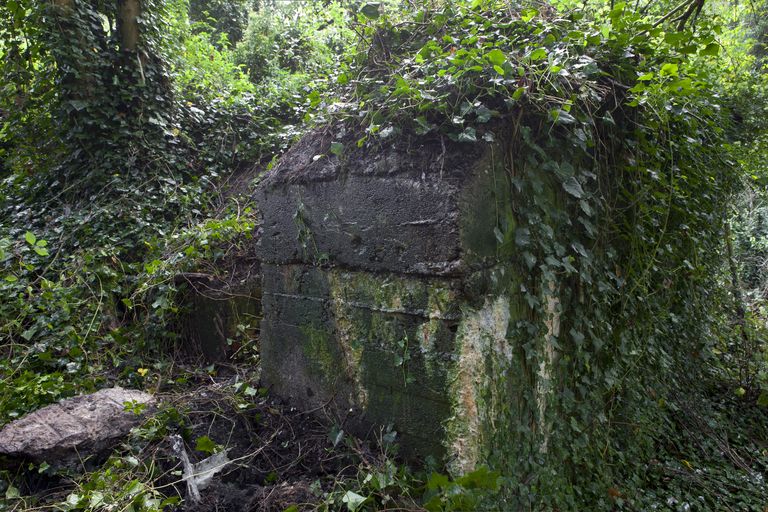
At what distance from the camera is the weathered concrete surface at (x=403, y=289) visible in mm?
1919

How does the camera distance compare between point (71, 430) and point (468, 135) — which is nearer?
point (468, 135)

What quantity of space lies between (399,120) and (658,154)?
187cm

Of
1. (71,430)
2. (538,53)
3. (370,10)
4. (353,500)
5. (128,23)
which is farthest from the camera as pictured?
(128,23)

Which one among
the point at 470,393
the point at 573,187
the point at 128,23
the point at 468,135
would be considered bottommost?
the point at 470,393

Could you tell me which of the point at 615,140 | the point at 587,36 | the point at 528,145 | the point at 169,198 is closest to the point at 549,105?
the point at 528,145

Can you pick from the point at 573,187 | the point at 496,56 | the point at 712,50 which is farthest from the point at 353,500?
the point at 712,50

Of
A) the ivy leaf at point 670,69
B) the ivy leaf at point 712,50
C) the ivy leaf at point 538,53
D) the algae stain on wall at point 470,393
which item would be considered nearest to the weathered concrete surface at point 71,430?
the algae stain on wall at point 470,393

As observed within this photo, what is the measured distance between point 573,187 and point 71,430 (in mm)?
2740

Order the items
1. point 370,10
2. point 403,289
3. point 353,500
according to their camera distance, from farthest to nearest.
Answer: point 370,10
point 403,289
point 353,500

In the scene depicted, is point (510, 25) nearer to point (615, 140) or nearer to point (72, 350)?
point (615, 140)

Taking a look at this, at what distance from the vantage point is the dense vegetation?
2133 millimetres

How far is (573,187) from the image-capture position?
88.6 inches

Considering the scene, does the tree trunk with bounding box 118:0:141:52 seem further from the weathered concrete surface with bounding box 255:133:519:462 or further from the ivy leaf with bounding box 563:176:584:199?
the ivy leaf with bounding box 563:176:584:199

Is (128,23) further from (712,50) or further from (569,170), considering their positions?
(712,50)
